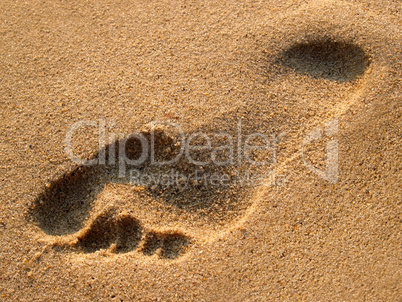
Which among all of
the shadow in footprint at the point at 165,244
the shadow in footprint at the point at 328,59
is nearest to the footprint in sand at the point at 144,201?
the shadow in footprint at the point at 165,244

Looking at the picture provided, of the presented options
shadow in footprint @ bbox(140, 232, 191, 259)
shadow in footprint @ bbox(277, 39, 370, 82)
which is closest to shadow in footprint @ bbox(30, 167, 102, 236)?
shadow in footprint @ bbox(140, 232, 191, 259)

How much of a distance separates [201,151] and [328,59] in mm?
854

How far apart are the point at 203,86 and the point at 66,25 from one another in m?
0.90

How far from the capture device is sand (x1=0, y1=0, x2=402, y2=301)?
149 cm

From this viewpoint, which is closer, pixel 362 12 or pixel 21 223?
pixel 21 223

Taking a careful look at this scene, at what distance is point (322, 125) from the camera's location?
1.75 m

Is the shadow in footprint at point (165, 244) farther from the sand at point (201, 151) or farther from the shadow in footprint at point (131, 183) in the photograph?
the shadow in footprint at point (131, 183)

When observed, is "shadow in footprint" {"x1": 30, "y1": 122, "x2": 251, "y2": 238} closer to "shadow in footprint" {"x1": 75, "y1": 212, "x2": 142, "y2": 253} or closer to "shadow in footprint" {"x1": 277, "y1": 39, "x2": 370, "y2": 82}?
"shadow in footprint" {"x1": 75, "y1": 212, "x2": 142, "y2": 253}

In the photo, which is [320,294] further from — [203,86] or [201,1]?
[201,1]

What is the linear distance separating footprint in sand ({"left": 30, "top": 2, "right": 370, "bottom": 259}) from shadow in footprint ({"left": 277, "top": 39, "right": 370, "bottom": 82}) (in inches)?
12.1

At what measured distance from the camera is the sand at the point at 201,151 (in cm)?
149

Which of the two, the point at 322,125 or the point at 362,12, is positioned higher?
the point at 362,12

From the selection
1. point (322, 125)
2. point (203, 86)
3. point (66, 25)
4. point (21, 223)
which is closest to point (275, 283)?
point (322, 125)

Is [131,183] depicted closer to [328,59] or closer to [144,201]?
[144,201]
